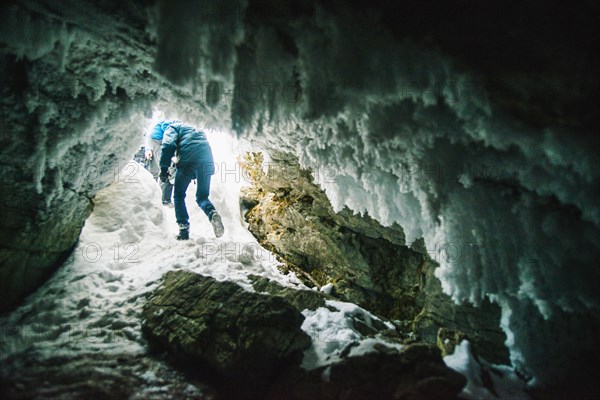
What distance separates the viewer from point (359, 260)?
20.3 ft

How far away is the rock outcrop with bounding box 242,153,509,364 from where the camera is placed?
4.62 m

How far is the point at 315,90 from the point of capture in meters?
3.23

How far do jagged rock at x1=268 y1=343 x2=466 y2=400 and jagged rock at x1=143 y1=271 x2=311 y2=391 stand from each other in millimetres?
322

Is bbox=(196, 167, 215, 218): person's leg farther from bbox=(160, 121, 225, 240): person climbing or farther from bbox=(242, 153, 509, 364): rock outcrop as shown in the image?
bbox=(242, 153, 509, 364): rock outcrop

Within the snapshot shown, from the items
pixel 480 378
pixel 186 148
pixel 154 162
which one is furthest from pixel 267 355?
pixel 154 162

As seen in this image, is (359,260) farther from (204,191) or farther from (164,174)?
(164,174)

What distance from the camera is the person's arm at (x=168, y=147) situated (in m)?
6.27

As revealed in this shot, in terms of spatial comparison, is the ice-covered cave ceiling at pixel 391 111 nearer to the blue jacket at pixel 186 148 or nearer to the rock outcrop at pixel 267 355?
the rock outcrop at pixel 267 355

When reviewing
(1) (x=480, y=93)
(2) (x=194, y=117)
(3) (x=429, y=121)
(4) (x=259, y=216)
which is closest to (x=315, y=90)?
(3) (x=429, y=121)

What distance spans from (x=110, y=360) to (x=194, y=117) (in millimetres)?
3442

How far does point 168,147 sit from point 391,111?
15.0 feet

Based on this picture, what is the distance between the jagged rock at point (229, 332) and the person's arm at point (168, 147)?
2.86m

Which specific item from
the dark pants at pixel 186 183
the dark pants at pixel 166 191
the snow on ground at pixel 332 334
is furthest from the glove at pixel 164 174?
the snow on ground at pixel 332 334

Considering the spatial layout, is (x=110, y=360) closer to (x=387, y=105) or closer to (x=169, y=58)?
(x=169, y=58)
